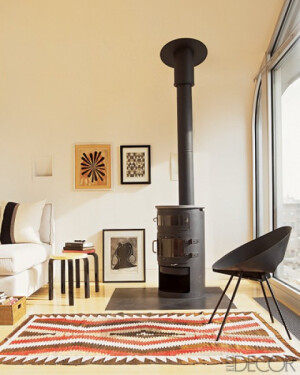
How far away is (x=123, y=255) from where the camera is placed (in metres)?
5.18

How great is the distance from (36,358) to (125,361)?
21.3 inches

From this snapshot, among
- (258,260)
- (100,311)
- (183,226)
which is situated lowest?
(100,311)

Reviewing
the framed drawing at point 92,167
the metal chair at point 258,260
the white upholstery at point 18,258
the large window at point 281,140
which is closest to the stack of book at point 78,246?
the white upholstery at point 18,258

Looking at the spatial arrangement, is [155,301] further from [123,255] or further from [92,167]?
[92,167]

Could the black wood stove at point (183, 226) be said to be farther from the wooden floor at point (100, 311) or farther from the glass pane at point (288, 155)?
the glass pane at point (288, 155)

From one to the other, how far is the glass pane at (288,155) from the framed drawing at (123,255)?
1608 millimetres

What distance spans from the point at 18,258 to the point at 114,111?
7.37ft

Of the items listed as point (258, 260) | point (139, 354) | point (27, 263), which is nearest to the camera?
point (139, 354)

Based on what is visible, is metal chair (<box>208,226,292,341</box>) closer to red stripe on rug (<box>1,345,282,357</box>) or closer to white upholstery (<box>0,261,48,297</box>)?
red stripe on rug (<box>1,345,282,357</box>)

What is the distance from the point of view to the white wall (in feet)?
17.0

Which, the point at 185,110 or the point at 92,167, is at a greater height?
the point at 185,110

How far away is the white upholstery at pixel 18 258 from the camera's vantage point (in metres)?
3.78

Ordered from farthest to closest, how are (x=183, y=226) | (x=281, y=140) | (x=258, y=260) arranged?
(x=281, y=140) → (x=183, y=226) → (x=258, y=260)

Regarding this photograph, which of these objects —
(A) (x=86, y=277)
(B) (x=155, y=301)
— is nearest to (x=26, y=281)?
(A) (x=86, y=277)
